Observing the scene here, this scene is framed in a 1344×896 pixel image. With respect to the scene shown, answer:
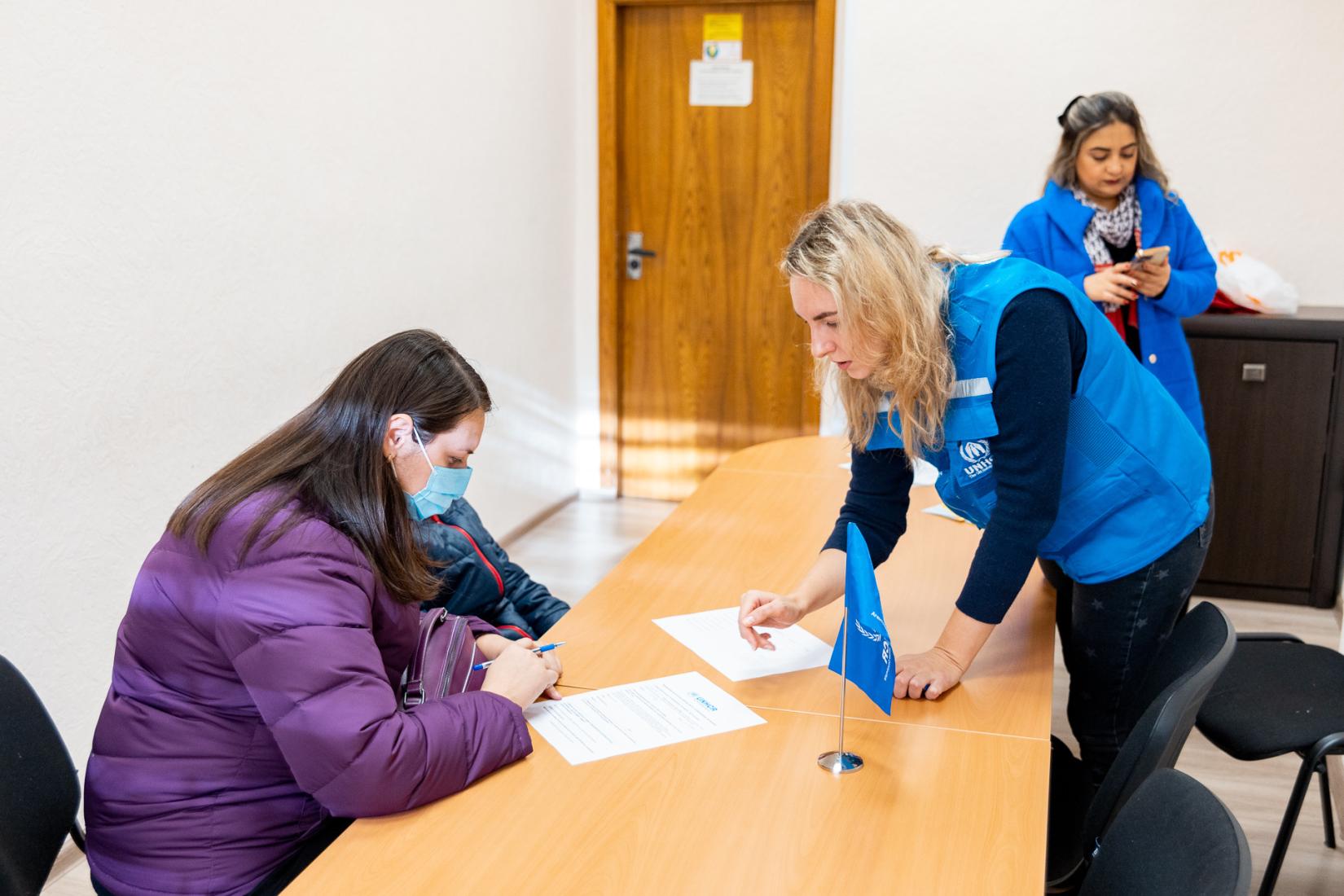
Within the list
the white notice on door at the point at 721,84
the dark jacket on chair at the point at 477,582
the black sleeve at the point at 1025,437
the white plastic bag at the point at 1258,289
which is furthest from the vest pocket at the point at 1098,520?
the white notice on door at the point at 721,84

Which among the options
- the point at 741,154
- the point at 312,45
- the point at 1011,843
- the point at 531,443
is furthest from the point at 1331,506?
the point at 312,45

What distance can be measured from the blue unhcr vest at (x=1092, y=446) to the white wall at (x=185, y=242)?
5.32 feet

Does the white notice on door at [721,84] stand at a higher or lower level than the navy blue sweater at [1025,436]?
higher

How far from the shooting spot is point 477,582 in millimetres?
2162

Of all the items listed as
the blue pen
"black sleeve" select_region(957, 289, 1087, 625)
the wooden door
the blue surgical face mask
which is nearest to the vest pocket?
"black sleeve" select_region(957, 289, 1087, 625)

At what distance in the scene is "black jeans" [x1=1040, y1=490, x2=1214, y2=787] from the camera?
5.37 ft

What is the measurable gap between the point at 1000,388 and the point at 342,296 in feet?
7.31

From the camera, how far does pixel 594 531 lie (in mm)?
4629

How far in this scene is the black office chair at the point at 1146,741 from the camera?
132cm

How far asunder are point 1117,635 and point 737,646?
1.83ft

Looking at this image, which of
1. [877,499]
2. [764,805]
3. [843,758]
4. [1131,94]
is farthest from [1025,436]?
[1131,94]

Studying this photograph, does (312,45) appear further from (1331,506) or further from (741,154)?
(1331,506)

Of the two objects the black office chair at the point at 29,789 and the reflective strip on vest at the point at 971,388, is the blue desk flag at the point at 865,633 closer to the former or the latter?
the reflective strip on vest at the point at 971,388

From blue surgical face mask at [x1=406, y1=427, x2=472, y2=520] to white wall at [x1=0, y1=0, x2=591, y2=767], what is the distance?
3.51ft
